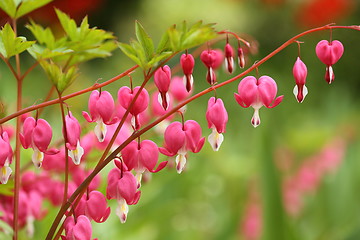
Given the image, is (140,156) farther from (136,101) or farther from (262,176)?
(262,176)

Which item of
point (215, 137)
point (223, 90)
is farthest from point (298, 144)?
point (215, 137)

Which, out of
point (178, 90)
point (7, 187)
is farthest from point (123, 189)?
point (178, 90)

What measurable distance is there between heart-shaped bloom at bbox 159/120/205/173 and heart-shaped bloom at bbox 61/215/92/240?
0.25 feet

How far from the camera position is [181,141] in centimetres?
45

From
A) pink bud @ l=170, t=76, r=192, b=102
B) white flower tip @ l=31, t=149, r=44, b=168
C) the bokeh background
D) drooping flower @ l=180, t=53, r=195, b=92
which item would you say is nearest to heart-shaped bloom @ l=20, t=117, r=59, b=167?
white flower tip @ l=31, t=149, r=44, b=168

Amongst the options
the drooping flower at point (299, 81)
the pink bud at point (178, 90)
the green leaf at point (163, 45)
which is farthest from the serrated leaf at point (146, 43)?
the pink bud at point (178, 90)

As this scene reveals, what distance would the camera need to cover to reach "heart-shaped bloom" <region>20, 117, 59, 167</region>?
441mm

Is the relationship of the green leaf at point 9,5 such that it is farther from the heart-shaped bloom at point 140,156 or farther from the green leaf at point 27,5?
the heart-shaped bloom at point 140,156

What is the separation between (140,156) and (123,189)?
0.03 m

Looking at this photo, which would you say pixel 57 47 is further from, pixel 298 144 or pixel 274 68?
pixel 274 68

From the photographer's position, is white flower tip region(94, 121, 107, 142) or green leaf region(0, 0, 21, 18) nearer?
white flower tip region(94, 121, 107, 142)

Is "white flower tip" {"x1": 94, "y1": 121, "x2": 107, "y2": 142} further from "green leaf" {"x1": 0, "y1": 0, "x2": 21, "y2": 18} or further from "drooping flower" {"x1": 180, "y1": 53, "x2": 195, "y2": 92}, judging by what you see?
"green leaf" {"x1": 0, "y1": 0, "x2": 21, "y2": 18}

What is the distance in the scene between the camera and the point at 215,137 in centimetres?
46

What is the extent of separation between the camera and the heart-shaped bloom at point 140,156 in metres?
0.46
